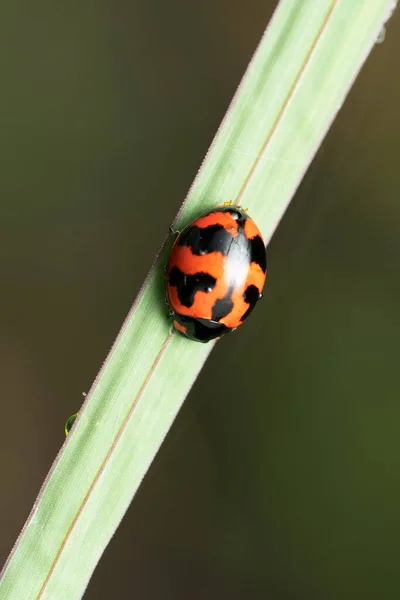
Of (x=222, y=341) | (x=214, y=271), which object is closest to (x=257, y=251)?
(x=214, y=271)

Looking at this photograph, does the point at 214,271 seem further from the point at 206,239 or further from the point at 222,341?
the point at 222,341

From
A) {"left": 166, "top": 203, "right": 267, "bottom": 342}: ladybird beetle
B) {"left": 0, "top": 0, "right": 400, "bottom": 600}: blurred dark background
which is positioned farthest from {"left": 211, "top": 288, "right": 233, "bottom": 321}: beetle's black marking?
{"left": 0, "top": 0, "right": 400, "bottom": 600}: blurred dark background

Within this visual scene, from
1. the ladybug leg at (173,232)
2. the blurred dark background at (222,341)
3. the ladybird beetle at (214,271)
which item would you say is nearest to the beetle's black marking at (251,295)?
the ladybird beetle at (214,271)

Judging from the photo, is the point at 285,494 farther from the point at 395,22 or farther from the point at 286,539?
the point at 395,22

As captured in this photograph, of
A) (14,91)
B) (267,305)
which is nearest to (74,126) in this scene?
(14,91)

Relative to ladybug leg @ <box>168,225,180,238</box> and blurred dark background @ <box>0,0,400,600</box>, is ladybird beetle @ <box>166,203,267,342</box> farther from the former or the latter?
blurred dark background @ <box>0,0,400,600</box>

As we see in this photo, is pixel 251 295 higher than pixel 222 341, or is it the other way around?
pixel 251 295

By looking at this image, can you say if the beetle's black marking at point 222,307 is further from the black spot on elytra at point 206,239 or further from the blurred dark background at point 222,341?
the blurred dark background at point 222,341
